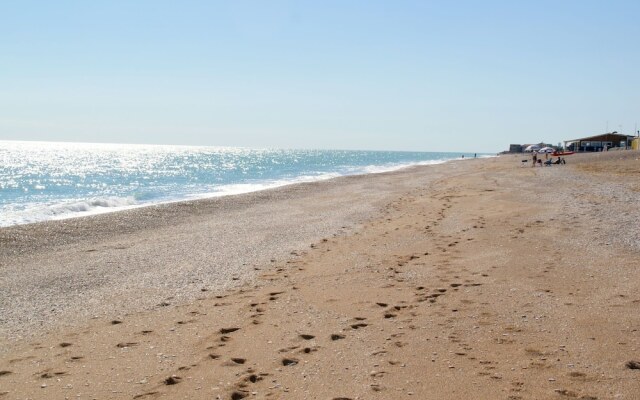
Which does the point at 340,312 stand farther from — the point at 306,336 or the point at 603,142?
the point at 603,142

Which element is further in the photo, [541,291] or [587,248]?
[587,248]

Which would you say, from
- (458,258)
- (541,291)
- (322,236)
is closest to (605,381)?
(541,291)

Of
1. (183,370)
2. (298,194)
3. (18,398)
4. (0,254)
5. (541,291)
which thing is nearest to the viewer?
(18,398)

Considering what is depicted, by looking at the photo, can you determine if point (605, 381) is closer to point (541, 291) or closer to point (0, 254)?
point (541, 291)

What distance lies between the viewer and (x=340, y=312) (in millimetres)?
7355

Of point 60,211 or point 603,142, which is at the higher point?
point 603,142

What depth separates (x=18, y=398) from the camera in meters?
5.23

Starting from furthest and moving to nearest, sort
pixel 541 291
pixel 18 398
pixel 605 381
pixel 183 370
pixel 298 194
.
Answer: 1. pixel 298 194
2. pixel 541 291
3. pixel 183 370
4. pixel 18 398
5. pixel 605 381

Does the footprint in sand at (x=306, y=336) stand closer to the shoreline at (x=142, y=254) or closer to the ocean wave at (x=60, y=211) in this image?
the shoreline at (x=142, y=254)

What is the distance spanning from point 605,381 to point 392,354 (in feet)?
6.60

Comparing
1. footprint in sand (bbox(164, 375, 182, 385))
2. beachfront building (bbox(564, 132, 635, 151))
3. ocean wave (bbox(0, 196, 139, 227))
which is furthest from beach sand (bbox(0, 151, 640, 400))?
beachfront building (bbox(564, 132, 635, 151))

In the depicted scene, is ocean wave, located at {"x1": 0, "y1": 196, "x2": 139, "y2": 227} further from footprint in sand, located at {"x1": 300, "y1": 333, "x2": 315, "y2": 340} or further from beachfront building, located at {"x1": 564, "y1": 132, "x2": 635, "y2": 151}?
beachfront building, located at {"x1": 564, "y1": 132, "x2": 635, "y2": 151}

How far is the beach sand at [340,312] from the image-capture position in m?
5.11

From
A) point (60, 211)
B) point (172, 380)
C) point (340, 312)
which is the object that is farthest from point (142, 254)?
point (60, 211)
